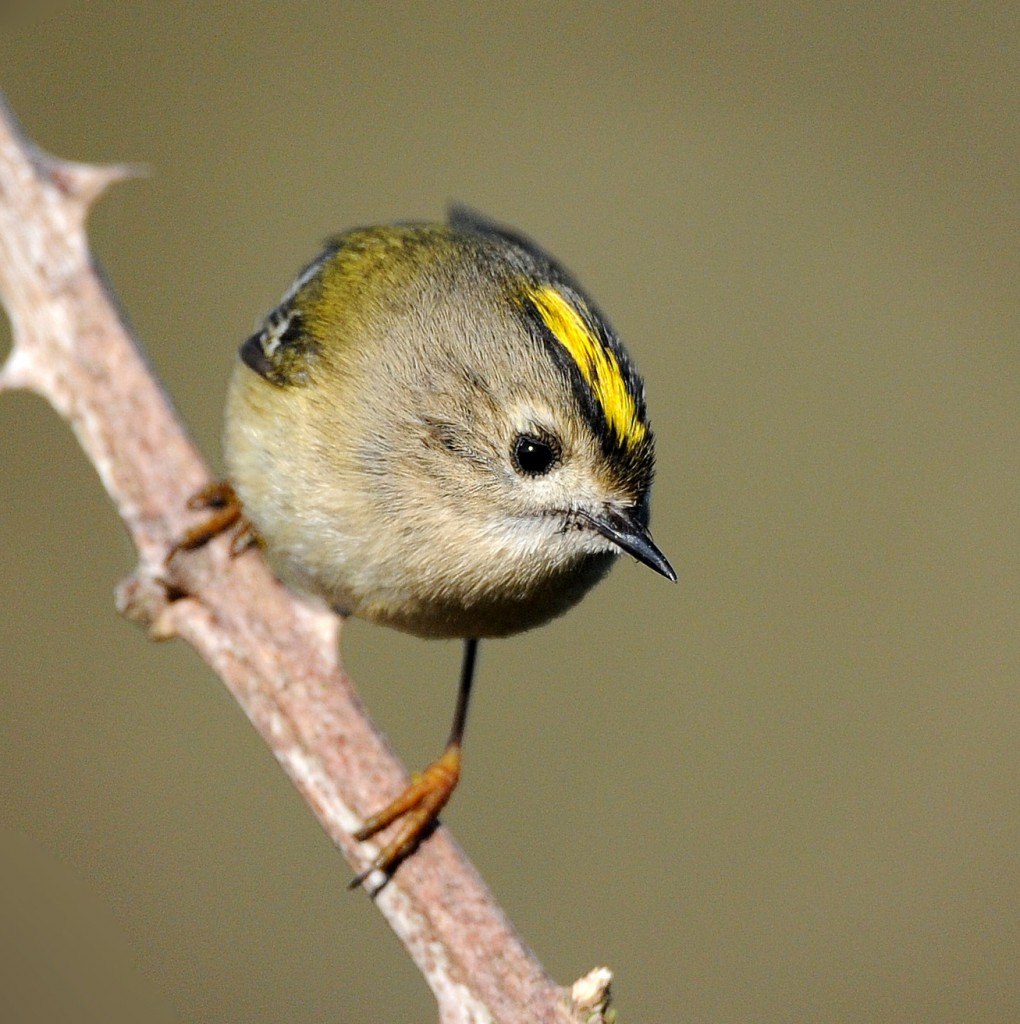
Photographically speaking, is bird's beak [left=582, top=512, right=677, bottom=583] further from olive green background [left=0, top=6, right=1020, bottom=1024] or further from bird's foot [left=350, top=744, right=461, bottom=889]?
olive green background [left=0, top=6, right=1020, bottom=1024]

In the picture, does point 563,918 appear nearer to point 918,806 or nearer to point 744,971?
point 744,971

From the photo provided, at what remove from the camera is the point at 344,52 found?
22.9ft

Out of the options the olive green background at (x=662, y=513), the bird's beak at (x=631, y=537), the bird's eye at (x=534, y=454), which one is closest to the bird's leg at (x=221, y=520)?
the bird's eye at (x=534, y=454)

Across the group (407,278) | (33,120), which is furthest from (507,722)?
(33,120)

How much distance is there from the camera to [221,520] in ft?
8.91

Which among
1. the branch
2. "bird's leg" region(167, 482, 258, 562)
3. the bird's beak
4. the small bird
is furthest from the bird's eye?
"bird's leg" region(167, 482, 258, 562)

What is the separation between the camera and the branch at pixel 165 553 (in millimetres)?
2434

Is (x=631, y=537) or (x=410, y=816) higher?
(x=631, y=537)

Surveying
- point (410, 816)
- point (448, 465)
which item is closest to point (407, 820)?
point (410, 816)

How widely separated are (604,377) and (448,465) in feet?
1.20

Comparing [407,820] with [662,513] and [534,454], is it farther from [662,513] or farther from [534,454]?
[662,513]

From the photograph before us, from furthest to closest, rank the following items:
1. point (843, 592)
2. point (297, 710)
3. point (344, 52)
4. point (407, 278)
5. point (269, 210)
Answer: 1. point (344, 52)
2. point (269, 210)
3. point (843, 592)
4. point (407, 278)
5. point (297, 710)

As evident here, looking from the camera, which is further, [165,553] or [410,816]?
[165,553]

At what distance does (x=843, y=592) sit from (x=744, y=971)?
5.56 feet
